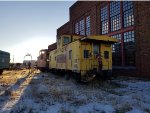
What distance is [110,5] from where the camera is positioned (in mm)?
25234

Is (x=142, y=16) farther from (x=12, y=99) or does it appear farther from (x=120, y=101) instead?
(x=12, y=99)

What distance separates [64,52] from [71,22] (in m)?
19.5

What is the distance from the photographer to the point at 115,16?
2425 centimetres

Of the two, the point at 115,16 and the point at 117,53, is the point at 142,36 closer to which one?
the point at 117,53

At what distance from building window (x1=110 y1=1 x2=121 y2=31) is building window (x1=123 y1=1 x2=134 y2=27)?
109cm

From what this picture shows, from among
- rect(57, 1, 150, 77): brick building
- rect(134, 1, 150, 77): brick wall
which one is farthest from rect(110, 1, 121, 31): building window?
rect(134, 1, 150, 77): brick wall

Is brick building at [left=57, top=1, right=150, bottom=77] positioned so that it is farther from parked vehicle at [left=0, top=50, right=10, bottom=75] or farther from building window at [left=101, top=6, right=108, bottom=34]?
parked vehicle at [left=0, top=50, right=10, bottom=75]

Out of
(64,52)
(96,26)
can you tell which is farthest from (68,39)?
(96,26)

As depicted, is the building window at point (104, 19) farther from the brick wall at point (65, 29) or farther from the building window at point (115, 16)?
the brick wall at point (65, 29)

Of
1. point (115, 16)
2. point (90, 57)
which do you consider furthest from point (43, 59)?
point (90, 57)

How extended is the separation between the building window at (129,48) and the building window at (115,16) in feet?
6.97

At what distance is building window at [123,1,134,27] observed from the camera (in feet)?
70.1

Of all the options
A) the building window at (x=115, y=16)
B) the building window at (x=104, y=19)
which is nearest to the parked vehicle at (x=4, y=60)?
the building window at (x=104, y=19)

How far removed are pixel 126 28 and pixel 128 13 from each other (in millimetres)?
1630
